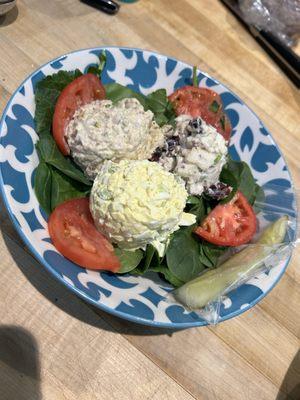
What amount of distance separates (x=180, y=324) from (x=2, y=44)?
1.67 metres

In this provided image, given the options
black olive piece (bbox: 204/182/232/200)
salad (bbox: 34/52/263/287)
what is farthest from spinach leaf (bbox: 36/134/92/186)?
black olive piece (bbox: 204/182/232/200)

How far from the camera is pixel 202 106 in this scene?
2.02 m

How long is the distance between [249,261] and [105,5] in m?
1.82

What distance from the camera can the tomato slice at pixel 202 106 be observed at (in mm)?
1998

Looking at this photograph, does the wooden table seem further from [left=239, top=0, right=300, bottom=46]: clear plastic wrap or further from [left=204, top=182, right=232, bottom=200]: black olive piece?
[left=239, top=0, right=300, bottom=46]: clear plastic wrap

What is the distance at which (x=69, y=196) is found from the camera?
174cm

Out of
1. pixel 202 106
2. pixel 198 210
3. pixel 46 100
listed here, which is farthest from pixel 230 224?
pixel 46 100

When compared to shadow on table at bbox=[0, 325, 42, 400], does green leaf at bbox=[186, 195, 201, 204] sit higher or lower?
higher

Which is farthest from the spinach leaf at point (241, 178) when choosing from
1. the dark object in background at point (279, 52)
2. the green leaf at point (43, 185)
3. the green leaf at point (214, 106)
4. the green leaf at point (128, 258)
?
the dark object in background at point (279, 52)

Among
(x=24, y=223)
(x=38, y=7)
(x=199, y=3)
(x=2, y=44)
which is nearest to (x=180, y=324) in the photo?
(x=24, y=223)

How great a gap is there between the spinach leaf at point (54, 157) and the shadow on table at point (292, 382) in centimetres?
118

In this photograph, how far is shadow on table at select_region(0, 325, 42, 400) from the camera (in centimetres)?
141

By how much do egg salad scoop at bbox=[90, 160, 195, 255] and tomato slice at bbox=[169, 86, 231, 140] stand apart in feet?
1.61

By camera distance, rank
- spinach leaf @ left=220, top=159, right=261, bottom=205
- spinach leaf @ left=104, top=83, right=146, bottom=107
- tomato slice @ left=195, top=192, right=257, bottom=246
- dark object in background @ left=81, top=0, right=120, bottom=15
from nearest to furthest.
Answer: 1. tomato slice @ left=195, top=192, right=257, bottom=246
2. spinach leaf @ left=220, top=159, right=261, bottom=205
3. spinach leaf @ left=104, top=83, right=146, bottom=107
4. dark object in background @ left=81, top=0, right=120, bottom=15
